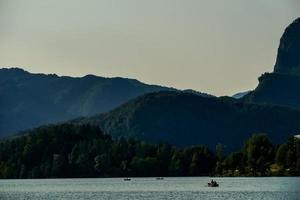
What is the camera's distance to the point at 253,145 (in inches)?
7087

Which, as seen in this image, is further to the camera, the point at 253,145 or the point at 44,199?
the point at 253,145

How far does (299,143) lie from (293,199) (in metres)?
101

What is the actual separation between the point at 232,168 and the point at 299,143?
1836 cm

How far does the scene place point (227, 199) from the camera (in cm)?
Result: 8669

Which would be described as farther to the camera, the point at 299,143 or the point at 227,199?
the point at 299,143

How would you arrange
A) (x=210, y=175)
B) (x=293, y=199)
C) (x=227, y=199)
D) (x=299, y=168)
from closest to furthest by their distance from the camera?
(x=293, y=199)
(x=227, y=199)
(x=299, y=168)
(x=210, y=175)

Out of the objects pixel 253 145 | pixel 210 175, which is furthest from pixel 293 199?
pixel 210 175

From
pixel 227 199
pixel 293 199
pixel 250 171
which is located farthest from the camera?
pixel 250 171

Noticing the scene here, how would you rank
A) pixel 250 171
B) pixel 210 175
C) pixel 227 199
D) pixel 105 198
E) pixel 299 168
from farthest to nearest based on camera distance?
pixel 210 175, pixel 250 171, pixel 299 168, pixel 105 198, pixel 227 199

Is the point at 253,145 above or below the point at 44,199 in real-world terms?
above

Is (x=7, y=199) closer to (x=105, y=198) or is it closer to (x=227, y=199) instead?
(x=105, y=198)

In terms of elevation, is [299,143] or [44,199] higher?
[299,143]

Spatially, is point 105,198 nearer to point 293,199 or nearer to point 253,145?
point 293,199

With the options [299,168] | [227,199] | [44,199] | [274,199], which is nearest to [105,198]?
[44,199]
